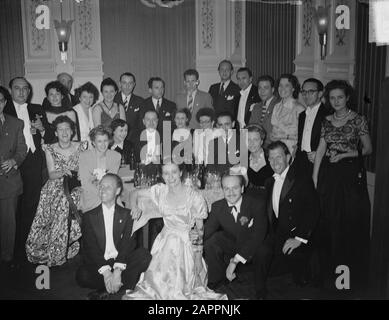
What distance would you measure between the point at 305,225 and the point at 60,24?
2.36 metres

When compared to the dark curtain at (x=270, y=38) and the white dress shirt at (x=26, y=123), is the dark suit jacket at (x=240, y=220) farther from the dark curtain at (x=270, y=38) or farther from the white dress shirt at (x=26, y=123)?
the dark curtain at (x=270, y=38)

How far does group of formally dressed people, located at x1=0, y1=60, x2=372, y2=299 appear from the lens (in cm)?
297

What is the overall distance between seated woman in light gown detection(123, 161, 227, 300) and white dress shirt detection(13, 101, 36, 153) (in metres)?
1.06

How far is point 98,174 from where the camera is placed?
125 inches

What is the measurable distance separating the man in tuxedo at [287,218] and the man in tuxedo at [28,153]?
1.69m

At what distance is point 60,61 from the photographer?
4.16 meters

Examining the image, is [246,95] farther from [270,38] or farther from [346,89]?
[346,89]

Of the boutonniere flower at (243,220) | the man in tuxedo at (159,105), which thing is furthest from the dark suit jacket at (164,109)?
the boutonniere flower at (243,220)

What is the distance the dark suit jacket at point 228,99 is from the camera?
4121 mm

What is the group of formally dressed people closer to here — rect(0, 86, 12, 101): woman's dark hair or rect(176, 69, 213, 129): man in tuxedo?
rect(0, 86, 12, 101): woman's dark hair

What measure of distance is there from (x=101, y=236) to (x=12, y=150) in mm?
983

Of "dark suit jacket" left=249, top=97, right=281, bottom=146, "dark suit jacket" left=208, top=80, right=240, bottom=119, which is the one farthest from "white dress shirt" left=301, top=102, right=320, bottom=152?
"dark suit jacket" left=208, top=80, right=240, bottom=119

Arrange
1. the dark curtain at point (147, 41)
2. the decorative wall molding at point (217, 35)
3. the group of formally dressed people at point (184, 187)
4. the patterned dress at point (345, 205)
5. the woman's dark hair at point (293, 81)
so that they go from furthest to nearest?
the dark curtain at point (147, 41) → the decorative wall molding at point (217, 35) → the woman's dark hair at point (293, 81) → the patterned dress at point (345, 205) → the group of formally dressed people at point (184, 187)

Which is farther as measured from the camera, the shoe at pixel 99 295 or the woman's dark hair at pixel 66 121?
the woman's dark hair at pixel 66 121
